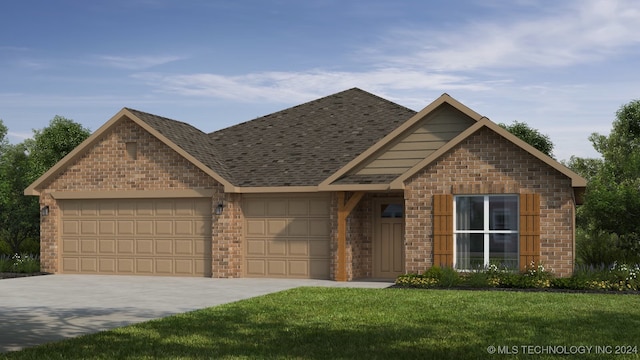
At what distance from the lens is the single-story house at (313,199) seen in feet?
67.8

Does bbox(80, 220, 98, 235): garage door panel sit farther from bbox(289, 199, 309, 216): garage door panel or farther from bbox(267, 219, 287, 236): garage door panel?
bbox(289, 199, 309, 216): garage door panel

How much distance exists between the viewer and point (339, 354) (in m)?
10.6

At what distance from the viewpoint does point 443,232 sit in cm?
2108

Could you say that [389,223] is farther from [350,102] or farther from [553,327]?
[553,327]

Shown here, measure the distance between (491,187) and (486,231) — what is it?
3.73 feet

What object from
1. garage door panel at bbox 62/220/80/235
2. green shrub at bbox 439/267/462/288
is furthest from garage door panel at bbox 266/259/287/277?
garage door panel at bbox 62/220/80/235

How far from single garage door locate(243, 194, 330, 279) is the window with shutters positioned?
166 inches

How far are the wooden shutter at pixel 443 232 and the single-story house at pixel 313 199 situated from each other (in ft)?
0.09

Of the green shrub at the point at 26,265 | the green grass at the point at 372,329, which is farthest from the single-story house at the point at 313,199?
the green grass at the point at 372,329

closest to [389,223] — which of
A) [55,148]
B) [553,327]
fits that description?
[553,327]

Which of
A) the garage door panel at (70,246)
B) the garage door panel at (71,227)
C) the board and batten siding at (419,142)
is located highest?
the board and batten siding at (419,142)

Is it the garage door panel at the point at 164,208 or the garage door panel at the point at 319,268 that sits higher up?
the garage door panel at the point at 164,208

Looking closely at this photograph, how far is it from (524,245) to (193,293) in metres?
8.28

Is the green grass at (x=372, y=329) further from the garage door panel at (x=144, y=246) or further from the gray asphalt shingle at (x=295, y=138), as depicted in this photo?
the garage door panel at (x=144, y=246)
